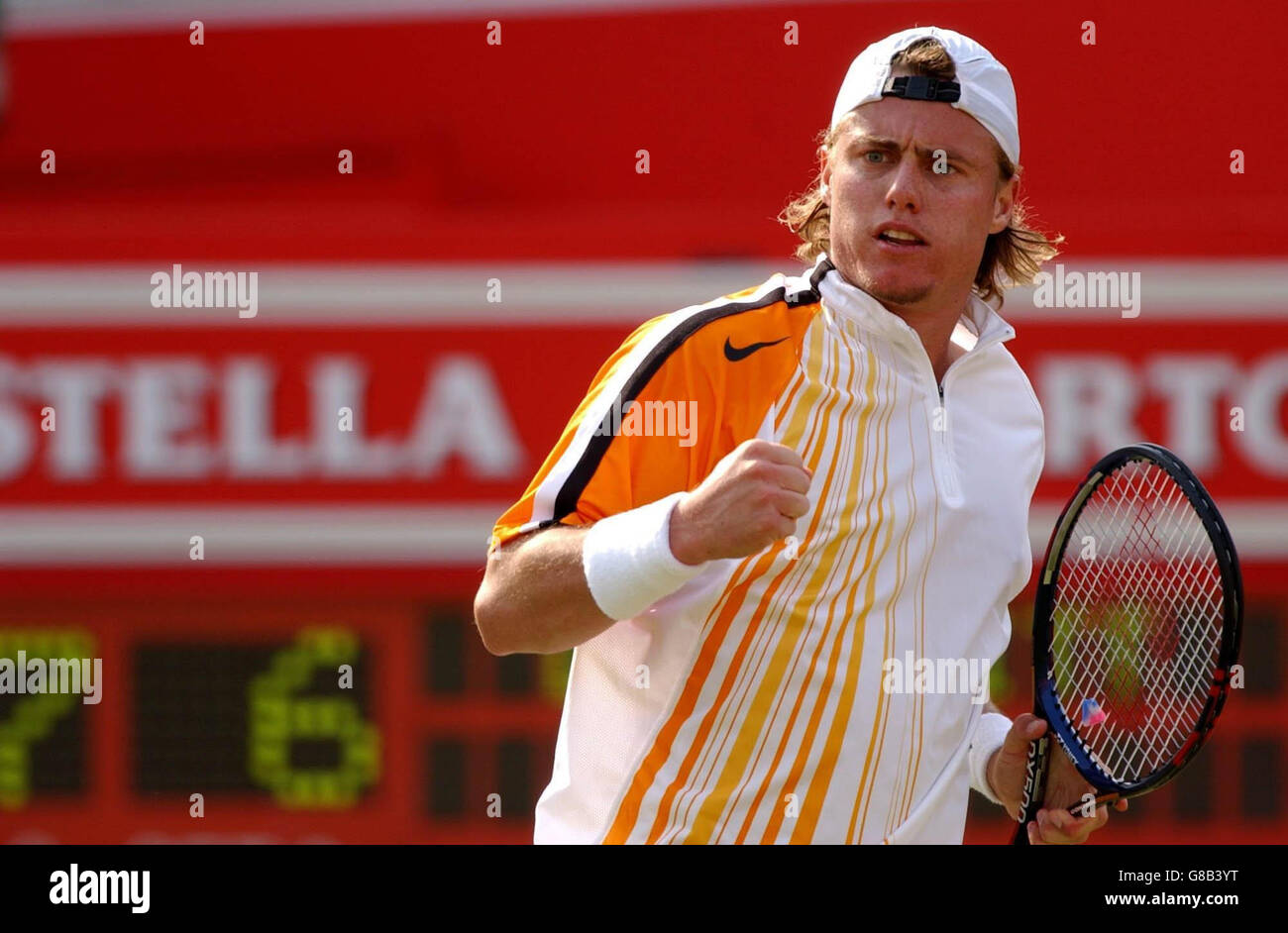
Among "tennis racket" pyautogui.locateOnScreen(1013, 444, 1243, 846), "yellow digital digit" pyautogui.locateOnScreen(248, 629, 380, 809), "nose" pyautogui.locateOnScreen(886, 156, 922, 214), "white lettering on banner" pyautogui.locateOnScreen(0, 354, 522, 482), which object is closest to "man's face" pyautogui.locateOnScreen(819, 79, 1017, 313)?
"nose" pyautogui.locateOnScreen(886, 156, 922, 214)

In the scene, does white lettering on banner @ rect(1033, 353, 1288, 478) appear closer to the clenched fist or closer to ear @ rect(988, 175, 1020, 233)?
ear @ rect(988, 175, 1020, 233)

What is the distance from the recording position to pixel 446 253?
4.61 meters

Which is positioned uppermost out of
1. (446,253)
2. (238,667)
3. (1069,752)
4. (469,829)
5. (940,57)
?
(940,57)

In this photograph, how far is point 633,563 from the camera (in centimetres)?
226

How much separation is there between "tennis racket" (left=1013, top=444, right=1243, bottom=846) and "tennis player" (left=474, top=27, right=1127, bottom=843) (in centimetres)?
13

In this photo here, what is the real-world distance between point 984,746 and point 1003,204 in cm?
73

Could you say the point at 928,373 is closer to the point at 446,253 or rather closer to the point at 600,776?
the point at 600,776

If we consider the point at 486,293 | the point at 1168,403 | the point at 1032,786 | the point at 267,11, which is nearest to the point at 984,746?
the point at 1032,786

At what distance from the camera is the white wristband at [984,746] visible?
2795 mm

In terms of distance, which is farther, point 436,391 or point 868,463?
point 436,391

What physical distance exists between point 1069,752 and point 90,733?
285 cm

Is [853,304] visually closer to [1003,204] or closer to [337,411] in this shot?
[1003,204]
